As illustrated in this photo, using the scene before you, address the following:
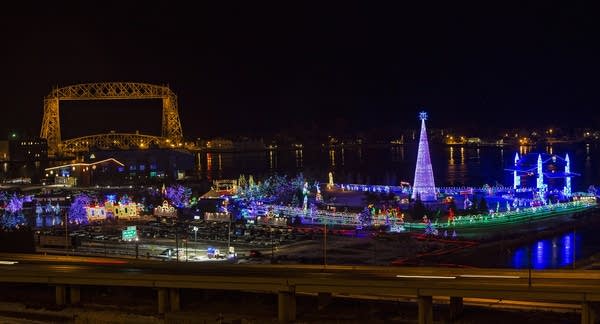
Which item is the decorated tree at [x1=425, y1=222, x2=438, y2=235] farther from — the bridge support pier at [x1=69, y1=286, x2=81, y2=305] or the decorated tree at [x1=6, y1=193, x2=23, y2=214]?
the decorated tree at [x1=6, y1=193, x2=23, y2=214]

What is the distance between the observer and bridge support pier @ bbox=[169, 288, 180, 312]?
8.05 metres

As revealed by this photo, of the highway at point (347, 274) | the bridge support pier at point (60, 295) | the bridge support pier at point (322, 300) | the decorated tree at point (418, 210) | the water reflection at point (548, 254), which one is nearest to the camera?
the highway at point (347, 274)

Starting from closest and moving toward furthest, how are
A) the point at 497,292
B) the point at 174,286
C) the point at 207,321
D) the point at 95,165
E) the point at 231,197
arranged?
1. the point at 497,292
2. the point at 207,321
3. the point at 174,286
4. the point at 231,197
5. the point at 95,165

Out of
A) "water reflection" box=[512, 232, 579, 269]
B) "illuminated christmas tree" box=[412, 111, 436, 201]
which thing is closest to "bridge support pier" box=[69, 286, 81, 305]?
"water reflection" box=[512, 232, 579, 269]

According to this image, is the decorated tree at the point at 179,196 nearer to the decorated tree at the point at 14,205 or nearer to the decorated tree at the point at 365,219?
the decorated tree at the point at 14,205

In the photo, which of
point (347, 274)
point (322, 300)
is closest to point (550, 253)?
point (347, 274)

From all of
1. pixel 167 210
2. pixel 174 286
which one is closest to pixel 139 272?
pixel 174 286

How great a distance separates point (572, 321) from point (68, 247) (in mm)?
9809

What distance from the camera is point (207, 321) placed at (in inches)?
291

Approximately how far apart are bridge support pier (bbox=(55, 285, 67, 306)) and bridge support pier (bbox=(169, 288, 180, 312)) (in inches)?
57.9

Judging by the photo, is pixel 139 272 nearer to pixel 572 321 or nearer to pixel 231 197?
pixel 572 321

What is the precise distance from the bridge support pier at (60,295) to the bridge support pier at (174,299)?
1.47m

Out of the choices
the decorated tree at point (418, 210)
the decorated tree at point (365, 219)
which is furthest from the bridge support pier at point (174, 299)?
the decorated tree at point (418, 210)

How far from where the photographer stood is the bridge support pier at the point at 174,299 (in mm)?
8047
